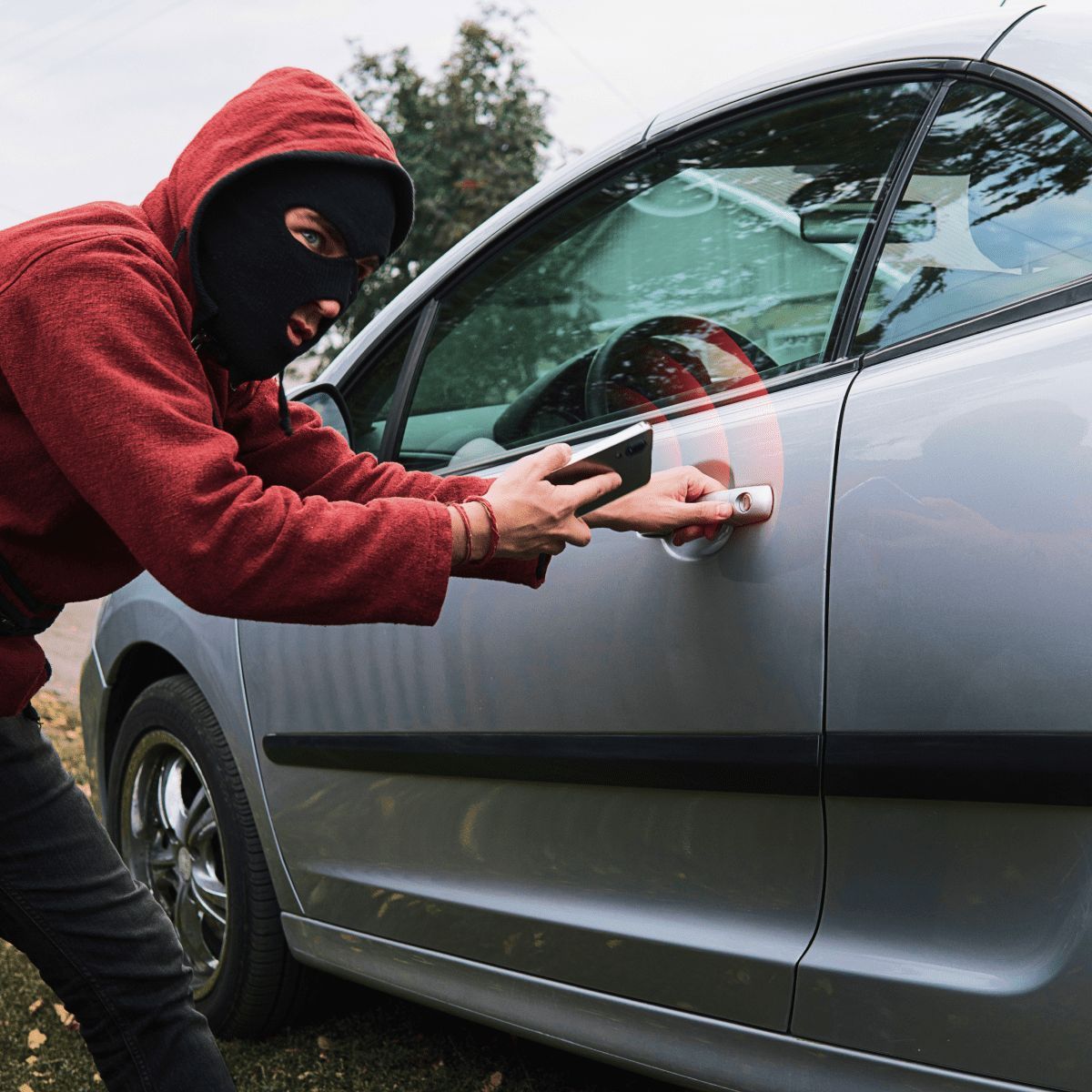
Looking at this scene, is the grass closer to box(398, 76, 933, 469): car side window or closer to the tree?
box(398, 76, 933, 469): car side window

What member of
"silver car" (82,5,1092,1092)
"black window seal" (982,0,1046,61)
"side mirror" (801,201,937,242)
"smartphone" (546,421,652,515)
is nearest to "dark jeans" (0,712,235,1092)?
"silver car" (82,5,1092,1092)

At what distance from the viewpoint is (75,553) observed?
1.63m

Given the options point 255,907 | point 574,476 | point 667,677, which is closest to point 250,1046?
point 255,907

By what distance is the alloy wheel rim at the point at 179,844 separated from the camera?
9.26 ft

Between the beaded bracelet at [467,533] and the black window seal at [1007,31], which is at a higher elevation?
the black window seal at [1007,31]

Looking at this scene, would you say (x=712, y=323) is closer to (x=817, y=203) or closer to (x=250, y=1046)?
(x=817, y=203)

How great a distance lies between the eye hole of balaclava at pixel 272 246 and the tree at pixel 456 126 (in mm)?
17335

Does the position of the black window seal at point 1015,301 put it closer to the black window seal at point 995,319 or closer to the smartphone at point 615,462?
the black window seal at point 995,319

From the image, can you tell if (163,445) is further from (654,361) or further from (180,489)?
(654,361)

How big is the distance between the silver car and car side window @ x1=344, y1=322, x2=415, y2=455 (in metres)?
0.02

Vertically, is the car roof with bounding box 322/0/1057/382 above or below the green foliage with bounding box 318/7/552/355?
above

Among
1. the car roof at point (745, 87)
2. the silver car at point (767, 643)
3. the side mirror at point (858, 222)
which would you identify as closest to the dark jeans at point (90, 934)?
the silver car at point (767, 643)

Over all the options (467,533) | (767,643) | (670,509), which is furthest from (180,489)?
(767,643)

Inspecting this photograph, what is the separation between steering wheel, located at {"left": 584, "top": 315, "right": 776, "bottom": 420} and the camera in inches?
78.0
